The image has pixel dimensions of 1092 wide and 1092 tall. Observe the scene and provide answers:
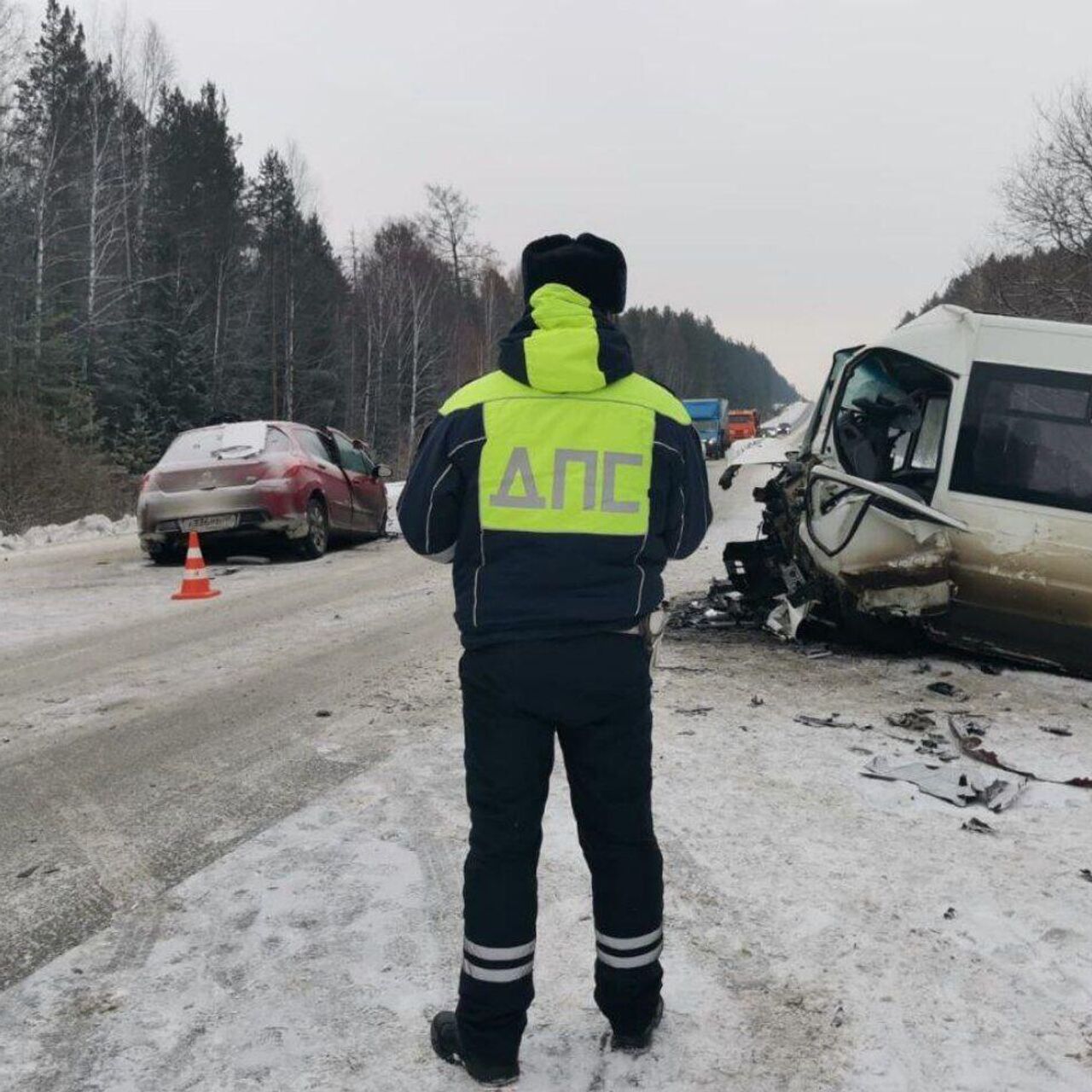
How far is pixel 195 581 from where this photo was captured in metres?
9.01

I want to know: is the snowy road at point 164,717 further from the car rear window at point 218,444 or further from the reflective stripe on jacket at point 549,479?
the reflective stripe on jacket at point 549,479

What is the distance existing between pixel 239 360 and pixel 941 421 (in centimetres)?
3696

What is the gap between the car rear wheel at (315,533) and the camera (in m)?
11.4

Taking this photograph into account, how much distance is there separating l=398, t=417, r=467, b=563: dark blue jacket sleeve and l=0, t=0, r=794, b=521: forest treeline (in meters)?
18.6

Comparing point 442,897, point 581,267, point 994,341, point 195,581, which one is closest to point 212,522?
point 195,581

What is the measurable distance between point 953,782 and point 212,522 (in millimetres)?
8334

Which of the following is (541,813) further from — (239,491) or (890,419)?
(239,491)

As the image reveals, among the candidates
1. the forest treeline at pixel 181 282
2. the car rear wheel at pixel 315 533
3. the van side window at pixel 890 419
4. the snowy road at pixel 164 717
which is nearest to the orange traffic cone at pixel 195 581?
the snowy road at pixel 164 717

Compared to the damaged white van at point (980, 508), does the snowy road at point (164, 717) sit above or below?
below

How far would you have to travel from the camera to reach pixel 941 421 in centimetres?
668

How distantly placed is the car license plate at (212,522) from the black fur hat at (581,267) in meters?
8.69

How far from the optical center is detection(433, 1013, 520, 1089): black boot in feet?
7.54

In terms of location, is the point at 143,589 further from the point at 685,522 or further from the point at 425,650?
the point at 685,522

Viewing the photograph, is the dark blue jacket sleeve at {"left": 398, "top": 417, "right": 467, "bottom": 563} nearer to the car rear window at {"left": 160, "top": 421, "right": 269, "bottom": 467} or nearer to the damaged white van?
the damaged white van
